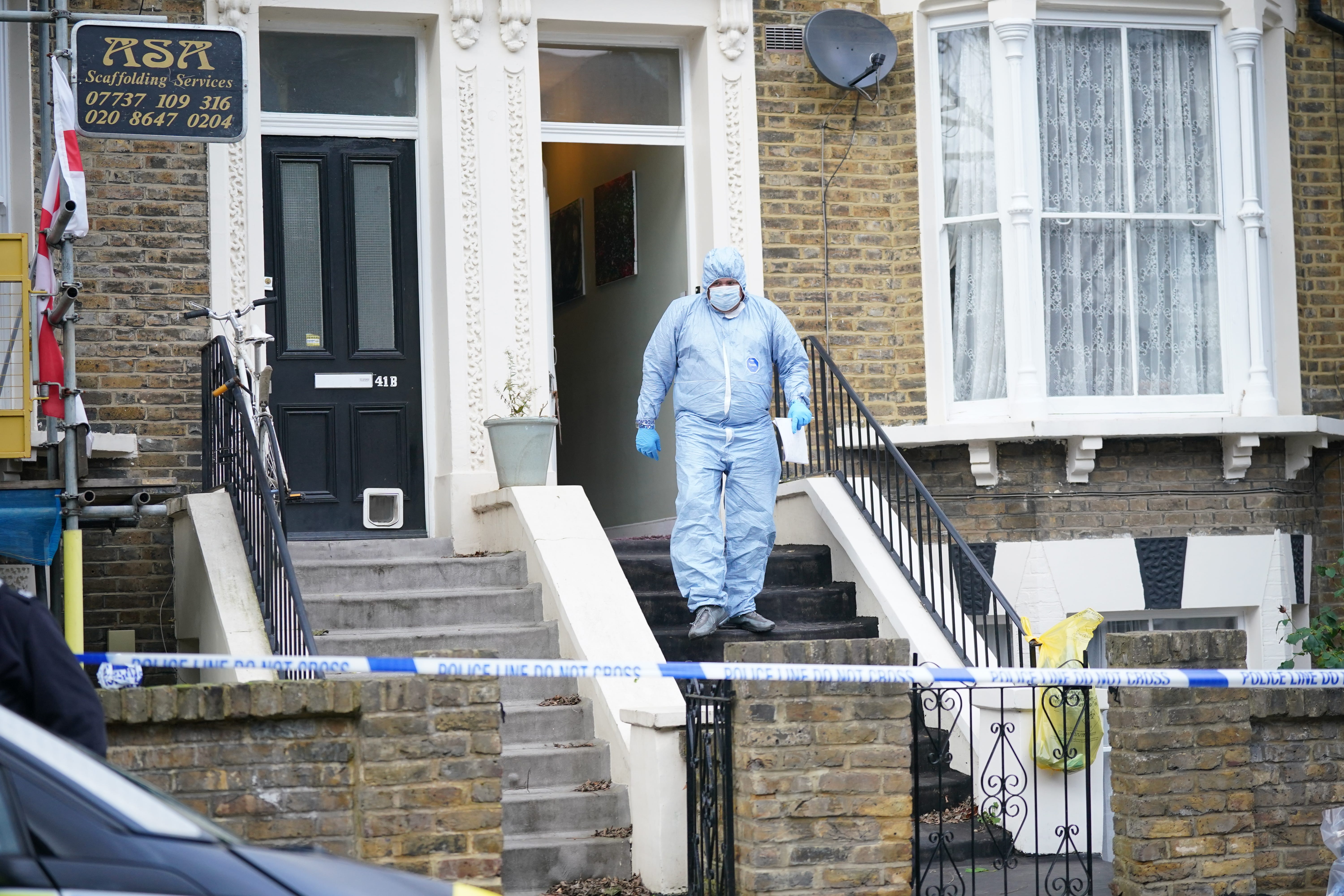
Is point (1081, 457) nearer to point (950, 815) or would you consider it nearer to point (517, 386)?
point (950, 815)

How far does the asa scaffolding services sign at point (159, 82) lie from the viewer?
6965 millimetres

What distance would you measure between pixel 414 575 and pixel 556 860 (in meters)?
2.41

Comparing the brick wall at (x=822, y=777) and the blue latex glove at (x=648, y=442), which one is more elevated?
the blue latex glove at (x=648, y=442)

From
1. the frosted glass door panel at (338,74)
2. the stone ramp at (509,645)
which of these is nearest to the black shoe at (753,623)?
the stone ramp at (509,645)

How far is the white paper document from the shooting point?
812 cm

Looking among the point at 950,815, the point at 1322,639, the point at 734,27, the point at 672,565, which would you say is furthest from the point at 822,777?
the point at 734,27

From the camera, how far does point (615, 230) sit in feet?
38.0

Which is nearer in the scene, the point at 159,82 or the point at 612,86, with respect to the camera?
the point at 159,82

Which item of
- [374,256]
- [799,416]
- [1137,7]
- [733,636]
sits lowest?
[733,636]

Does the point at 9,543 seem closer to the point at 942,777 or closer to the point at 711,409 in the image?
the point at 711,409

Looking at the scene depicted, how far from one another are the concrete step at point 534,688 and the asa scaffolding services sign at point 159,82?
277 centimetres

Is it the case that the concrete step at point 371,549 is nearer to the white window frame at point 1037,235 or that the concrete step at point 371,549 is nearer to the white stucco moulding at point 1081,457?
the white window frame at point 1037,235

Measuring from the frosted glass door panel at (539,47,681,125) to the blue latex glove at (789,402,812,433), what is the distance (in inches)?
120

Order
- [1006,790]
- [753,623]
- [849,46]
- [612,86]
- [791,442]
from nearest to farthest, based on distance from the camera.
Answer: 1. [1006,790]
2. [753,623]
3. [791,442]
4. [849,46]
5. [612,86]
